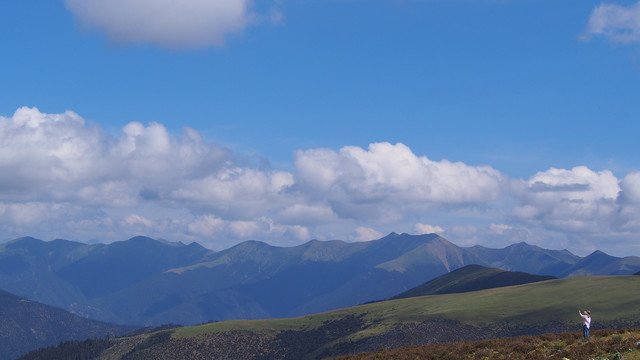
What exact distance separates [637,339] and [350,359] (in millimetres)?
31258

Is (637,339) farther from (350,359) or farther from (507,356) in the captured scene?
(350,359)

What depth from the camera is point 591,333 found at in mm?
59406

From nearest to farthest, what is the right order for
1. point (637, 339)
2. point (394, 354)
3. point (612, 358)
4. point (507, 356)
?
point (612, 358) < point (637, 339) < point (507, 356) < point (394, 354)

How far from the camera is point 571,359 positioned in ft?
151

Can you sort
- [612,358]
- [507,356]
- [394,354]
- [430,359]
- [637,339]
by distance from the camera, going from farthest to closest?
[394,354]
[430,359]
[507,356]
[637,339]
[612,358]

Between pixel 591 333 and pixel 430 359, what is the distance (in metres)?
18.2

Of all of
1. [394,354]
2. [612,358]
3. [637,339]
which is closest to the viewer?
[612,358]

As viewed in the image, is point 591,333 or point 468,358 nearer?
point 468,358

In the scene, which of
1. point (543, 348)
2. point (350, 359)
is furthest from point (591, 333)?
point (350, 359)

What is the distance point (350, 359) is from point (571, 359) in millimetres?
27527

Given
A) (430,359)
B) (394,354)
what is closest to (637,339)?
(430,359)

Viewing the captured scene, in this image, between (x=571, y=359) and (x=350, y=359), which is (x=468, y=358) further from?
(x=350, y=359)

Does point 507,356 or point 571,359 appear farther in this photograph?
point 507,356

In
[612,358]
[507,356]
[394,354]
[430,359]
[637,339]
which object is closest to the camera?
[612,358]
